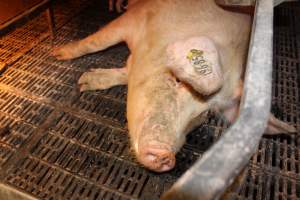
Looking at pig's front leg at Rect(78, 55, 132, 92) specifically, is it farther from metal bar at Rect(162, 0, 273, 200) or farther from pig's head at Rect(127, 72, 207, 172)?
metal bar at Rect(162, 0, 273, 200)

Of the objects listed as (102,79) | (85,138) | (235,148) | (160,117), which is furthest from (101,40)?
(235,148)

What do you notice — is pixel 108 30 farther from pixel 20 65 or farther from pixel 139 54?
pixel 20 65

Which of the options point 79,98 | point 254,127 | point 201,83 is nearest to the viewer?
point 254,127

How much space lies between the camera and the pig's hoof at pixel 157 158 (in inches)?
72.4

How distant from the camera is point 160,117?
195 centimetres

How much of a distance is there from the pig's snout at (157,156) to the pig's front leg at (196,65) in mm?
383

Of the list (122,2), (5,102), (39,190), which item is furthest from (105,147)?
(122,2)

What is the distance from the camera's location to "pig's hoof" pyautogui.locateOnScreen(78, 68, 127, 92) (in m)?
2.87

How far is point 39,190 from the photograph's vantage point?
6.98ft

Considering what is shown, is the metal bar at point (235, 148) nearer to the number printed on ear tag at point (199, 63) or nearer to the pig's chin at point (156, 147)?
the number printed on ear tag at point (199, 63)

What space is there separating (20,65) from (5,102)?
0.50 m

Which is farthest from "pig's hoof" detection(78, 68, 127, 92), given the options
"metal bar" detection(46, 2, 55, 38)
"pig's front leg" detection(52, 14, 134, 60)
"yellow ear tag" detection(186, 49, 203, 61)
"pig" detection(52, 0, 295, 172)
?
"yellow ear tag" detection(186, 49, 203, 61)

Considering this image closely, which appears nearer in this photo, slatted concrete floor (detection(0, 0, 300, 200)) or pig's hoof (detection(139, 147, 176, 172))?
pig's hoof (detection(139, 147, 176, 172))

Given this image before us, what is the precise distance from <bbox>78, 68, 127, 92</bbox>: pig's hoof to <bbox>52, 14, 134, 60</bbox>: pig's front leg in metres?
0.30
